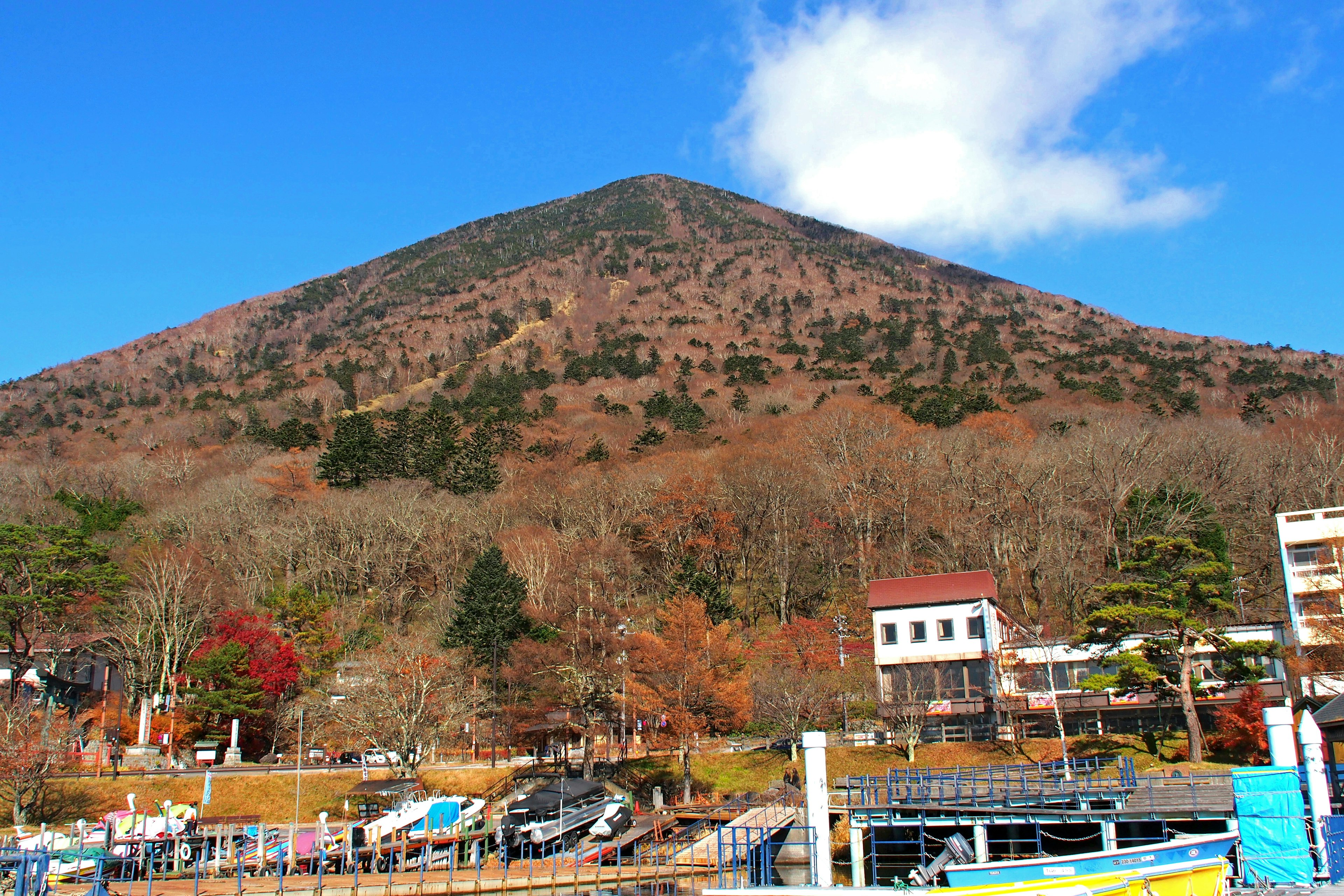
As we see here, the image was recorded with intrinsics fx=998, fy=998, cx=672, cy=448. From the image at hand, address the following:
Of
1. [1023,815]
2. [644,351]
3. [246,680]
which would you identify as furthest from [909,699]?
[644,351]

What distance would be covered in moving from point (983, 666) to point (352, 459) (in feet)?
148

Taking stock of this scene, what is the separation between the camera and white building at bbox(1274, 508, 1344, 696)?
33.8 m

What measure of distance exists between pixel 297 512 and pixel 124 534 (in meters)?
9.17

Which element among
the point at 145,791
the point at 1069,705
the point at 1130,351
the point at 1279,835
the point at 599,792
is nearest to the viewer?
the point at 1279,835

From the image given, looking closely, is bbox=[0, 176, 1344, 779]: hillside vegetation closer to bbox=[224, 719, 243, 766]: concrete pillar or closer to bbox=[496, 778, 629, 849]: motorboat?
bbox=[224, 719, 243, 766]: concrete pillar

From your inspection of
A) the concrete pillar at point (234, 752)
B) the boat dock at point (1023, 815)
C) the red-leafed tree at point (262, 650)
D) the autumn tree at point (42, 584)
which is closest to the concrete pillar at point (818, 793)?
the boat dock at point (1023, 815)

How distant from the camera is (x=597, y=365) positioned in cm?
11100

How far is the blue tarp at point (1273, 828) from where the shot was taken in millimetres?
18359

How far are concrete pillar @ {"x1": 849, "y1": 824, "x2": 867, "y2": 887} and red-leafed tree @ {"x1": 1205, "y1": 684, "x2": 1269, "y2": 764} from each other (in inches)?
523

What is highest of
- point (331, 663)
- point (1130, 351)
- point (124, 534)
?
point (1130, 351)

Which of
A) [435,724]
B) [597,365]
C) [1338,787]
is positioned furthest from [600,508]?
[597,365]

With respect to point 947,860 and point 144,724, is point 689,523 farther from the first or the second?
point 947,860

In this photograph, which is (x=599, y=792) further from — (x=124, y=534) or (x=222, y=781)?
(x=124, y=534)

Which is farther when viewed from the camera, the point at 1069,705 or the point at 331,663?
the point at 331,663
